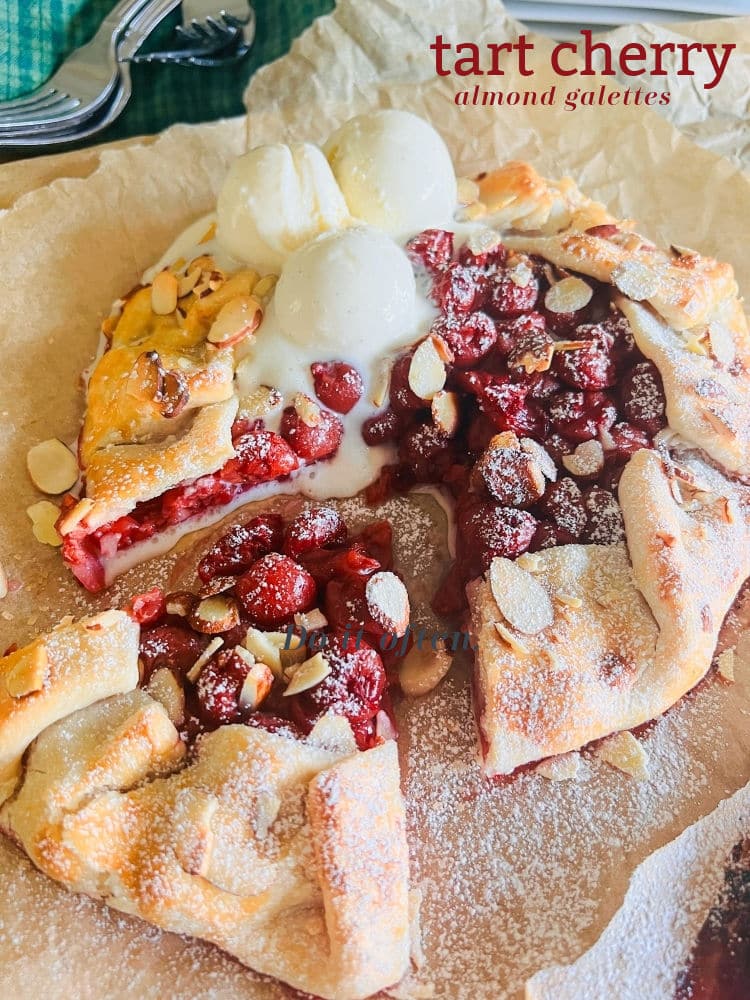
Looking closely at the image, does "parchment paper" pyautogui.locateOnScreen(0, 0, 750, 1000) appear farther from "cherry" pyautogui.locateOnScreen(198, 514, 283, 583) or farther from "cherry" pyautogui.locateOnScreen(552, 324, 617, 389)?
"cherry" pyautogui.locateOnScreen(552, 324, 617, 389)

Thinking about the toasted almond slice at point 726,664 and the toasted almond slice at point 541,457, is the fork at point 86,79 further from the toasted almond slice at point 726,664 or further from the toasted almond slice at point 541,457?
the toasted almond slice at point 726,664

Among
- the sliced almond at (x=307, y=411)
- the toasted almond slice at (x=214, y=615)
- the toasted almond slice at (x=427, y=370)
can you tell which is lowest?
the toasted almond slice at (x=214, y=615)

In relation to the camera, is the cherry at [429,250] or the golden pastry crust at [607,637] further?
the cherry at [429,250]

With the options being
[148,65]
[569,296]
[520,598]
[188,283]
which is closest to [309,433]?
[188,283]

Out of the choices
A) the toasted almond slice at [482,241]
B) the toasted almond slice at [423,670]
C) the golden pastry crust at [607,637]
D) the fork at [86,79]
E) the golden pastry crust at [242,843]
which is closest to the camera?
the golden pastry crust at [242,843]

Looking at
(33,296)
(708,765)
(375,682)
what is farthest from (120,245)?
(708,765)

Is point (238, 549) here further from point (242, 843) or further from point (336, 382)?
point (242, 843)

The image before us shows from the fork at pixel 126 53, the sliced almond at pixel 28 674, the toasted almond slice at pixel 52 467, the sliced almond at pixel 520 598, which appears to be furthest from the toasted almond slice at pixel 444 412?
the fork at pixel 126 53
